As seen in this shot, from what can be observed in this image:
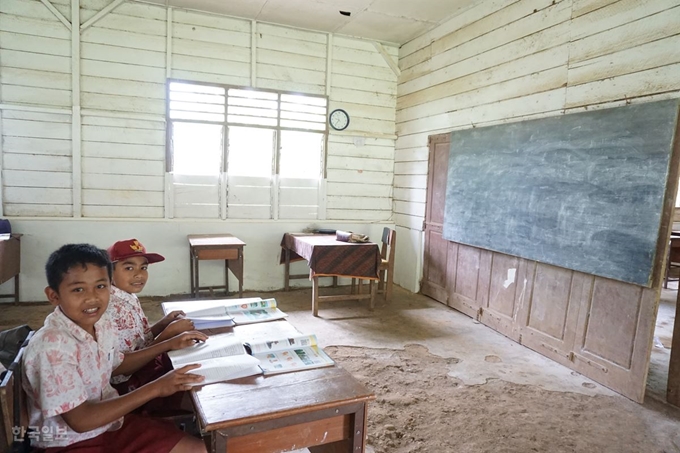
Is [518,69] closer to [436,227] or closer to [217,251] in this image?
[436,227]

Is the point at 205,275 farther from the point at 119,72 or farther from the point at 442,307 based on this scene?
the point at 442,307

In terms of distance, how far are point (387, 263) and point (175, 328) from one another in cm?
331

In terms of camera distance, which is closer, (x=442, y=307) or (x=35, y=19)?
(x=35, y=19)

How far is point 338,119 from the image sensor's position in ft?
17.9

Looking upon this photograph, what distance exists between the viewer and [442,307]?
477 centimetres

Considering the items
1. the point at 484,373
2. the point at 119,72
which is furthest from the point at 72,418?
the point at 119,72

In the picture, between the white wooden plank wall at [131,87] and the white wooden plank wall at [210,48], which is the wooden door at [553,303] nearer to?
the white wooden plank wall at [131,87]

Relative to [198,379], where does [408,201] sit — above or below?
above

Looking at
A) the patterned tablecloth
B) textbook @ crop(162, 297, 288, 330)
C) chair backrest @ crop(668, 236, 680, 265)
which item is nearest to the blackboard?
the patterned tablecloth

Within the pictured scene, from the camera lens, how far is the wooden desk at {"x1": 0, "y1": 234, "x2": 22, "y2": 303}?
12.3 ft

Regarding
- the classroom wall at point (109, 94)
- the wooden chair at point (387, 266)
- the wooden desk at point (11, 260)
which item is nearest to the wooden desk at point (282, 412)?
the wooden chair at point (387, 266)

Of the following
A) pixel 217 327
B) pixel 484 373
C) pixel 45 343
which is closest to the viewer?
pixel 45 343

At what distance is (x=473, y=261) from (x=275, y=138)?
2802 mm

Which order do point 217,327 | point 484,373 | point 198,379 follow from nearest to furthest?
A: point 198,379 < point 217,327 < point 484,373
